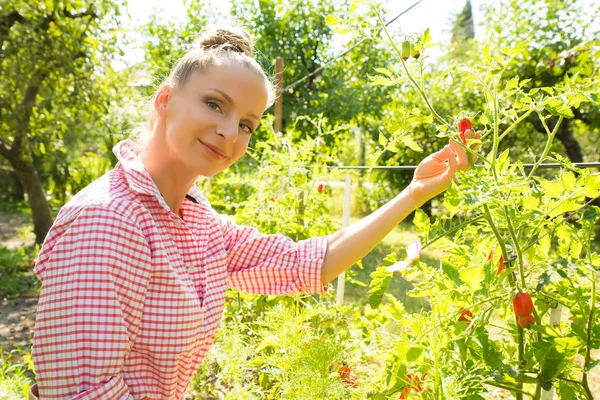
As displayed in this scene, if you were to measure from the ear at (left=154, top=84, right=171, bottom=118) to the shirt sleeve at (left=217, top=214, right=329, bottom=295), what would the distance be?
0.36 metres

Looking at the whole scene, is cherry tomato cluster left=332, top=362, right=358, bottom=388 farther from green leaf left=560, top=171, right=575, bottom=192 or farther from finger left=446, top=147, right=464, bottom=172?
green leaf left=560, top=171, right=575, bottom=192

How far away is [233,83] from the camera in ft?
3.53

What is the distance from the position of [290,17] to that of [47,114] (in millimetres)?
3006

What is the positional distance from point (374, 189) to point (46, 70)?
5.34 m

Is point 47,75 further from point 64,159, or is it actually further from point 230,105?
point 230,105

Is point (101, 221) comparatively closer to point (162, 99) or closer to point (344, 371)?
point (162, 99)

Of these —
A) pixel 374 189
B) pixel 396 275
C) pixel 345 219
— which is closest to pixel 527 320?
pixel 345 219

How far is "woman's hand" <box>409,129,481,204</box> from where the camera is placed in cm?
105

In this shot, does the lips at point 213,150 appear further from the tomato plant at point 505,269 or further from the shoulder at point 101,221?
the tomato plant at point 505,269

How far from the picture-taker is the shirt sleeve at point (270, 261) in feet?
4.18

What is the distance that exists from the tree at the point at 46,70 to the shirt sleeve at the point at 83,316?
484 cm

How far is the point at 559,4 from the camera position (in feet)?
17.3

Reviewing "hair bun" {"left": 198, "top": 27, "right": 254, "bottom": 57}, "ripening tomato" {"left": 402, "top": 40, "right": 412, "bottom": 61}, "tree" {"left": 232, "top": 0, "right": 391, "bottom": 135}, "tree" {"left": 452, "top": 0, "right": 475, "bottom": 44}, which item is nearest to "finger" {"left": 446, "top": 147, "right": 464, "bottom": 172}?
"ripening tomato" {"left": 402, "top": 40, "right": 412, "bottom": 61}

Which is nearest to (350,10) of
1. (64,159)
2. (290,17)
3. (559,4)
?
(290,17)
